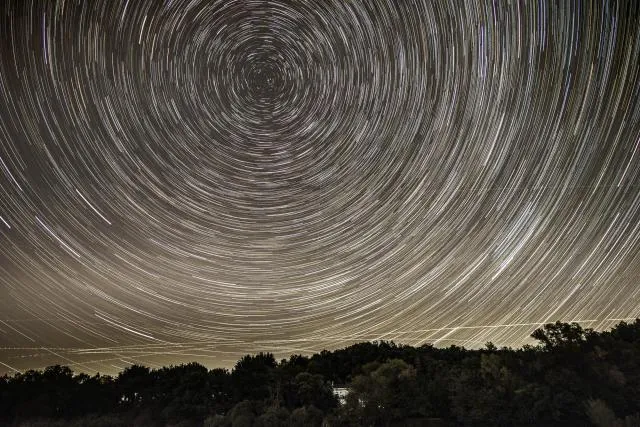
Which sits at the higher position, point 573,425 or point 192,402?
point 192,402

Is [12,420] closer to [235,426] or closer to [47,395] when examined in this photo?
[47,395]

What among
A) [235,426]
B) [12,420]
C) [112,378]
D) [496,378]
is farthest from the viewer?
[112,378]

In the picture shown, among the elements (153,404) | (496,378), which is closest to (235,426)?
(153,404)

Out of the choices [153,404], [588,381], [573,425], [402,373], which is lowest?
[573,425]

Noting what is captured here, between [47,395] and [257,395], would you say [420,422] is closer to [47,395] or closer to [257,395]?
[257,395]

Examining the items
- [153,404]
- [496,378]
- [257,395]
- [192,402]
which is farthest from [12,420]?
[496,378]

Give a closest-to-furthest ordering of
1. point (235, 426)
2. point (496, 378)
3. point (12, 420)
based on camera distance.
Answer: point (235, 426) → point (496, 378) → point (12, 420)

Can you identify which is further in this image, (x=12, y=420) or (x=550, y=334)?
(x=12, y=420)
